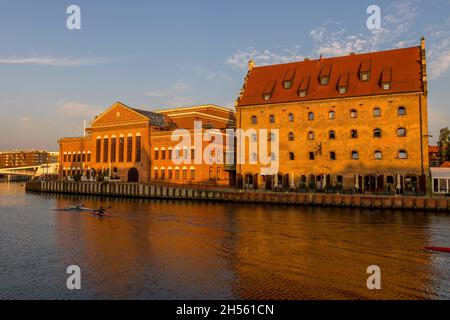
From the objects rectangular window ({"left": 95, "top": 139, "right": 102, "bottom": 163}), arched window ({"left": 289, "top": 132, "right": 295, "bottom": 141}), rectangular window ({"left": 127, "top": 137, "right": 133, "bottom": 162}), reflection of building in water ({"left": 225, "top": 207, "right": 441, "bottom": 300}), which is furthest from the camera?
rectangular window ({"left": 95, "top": 139, "right": 102, "bottom": 163})

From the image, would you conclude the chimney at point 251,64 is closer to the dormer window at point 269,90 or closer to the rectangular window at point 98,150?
the dormer window at point 269,90

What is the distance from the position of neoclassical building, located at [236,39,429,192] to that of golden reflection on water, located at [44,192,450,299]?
45.2 ft

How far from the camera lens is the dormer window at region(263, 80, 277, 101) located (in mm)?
59719

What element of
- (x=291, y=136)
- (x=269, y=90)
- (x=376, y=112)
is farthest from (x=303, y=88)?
(x=376, y=112)

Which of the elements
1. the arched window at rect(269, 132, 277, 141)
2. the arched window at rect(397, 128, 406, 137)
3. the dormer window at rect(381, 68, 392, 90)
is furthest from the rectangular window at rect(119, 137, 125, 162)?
the arched window at rect(397, 128, 406, 137)

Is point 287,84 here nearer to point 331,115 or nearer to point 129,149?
point 331,115

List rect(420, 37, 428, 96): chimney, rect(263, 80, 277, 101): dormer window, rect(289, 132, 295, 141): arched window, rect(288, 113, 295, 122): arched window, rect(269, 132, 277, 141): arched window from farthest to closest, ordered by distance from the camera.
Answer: rect(263, 80, 277, 101): dormer window < rect(269, 132, 277, 141): arched window < rect(288, 113, 295, 122): arched window < rect(289, 132, 295, 141): arched window < rect(420, 37, 428, 96): chimney

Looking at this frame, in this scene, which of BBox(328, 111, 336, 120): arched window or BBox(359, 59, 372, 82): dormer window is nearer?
BBox(359, 59, 372, 82): dormer window

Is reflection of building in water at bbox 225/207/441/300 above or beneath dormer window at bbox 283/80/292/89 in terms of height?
beneath

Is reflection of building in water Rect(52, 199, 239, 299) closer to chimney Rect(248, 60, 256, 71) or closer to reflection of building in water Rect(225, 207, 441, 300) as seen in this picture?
reflection of building in water Rect(225, 207, 441, 300)

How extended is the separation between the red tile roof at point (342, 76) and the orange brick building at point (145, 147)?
491 inches

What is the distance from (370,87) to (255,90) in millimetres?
17956

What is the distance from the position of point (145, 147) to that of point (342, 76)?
1538 inches

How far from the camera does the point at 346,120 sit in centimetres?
5353
